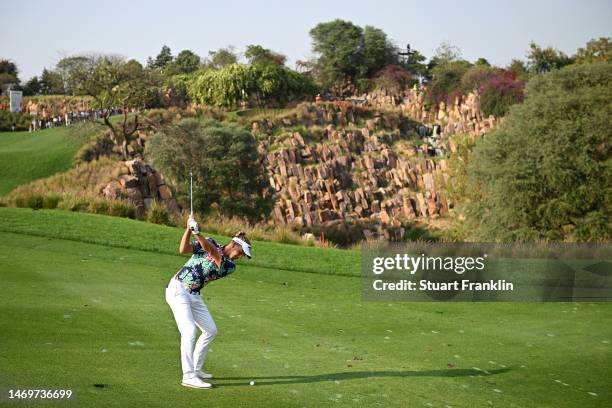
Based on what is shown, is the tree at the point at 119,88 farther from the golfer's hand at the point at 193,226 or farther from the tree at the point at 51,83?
the golfer's hand at the point at 193,226

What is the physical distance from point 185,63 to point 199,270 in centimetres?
10891

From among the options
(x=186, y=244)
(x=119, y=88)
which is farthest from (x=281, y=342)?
(x=119, y=88)

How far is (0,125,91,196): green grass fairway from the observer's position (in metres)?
57.6

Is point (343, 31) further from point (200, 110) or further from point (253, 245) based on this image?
point (253, 245)

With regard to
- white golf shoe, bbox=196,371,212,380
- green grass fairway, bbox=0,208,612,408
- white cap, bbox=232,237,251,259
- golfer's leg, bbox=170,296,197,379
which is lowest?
green grass fairway, bbox=0,208,612,408

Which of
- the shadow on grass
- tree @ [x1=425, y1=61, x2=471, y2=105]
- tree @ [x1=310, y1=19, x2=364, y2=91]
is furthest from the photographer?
tree @ [x1=310, y1=19, x2=364, y2=91]

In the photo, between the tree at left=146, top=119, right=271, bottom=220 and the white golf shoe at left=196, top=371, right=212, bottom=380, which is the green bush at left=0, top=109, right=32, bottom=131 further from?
the white golf shoe at left=196, top=371, right=212, bottom=380

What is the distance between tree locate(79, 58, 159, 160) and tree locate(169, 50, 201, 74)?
37.9 m

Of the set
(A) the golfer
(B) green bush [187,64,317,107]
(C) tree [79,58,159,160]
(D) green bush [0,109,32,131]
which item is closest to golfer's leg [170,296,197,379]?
(A) the golfer

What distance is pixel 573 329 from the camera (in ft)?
64.3

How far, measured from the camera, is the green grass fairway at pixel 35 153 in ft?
189

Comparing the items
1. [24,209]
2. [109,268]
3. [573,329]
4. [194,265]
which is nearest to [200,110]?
[24,209]

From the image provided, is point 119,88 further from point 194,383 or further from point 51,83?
point 194,383

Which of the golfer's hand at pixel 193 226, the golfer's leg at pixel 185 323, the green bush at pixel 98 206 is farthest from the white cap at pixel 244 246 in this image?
the green bush at pixel 98 206
